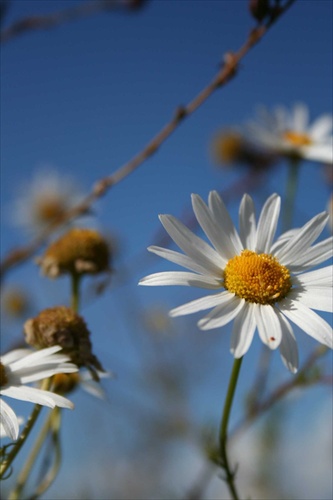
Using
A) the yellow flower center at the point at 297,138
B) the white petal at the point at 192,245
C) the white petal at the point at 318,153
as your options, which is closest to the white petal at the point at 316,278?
the white petal at the point at 192,245

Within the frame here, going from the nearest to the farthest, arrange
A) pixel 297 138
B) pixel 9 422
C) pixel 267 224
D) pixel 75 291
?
pixel 9 422, pixel 267 224, pixel 75 291, pixel 297 138

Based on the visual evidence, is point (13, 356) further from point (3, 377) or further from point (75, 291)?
point (75, 291)

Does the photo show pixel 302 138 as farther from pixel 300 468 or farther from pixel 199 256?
pixel 300 468

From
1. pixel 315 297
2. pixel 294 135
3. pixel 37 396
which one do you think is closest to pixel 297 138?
pixel 294 135

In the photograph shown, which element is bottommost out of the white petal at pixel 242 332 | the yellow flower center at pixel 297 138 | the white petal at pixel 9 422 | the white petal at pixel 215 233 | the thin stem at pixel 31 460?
the thin stem at pixel 31 460

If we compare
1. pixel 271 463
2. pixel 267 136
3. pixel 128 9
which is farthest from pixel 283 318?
pixel 271 463

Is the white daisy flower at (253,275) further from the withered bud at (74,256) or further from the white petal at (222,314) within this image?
the withered bud at (74,256)

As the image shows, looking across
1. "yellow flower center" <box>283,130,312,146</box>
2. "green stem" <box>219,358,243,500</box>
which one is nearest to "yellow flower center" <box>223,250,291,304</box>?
"green stem" <box>219,358,243,500</box>
